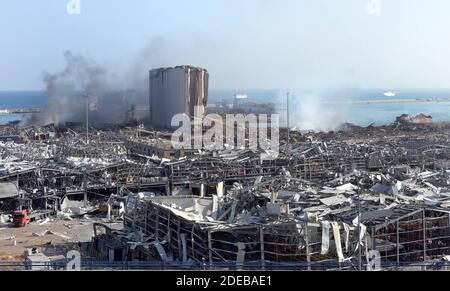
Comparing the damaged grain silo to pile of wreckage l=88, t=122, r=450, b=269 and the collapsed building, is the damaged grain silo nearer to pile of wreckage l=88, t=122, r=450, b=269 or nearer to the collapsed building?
the collapsed building

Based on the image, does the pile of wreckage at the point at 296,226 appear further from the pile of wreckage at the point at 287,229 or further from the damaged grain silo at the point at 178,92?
the damaged grain silo at the point at 178,92

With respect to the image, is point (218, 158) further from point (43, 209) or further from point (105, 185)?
point (43, 209)

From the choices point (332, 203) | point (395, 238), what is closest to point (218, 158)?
point (332, 203)

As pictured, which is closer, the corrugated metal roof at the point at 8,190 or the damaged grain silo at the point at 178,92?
the corrugated metal roof at the point at 8,190

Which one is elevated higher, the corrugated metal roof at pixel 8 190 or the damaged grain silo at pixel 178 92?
the damaged grain silo at pixel 178 92

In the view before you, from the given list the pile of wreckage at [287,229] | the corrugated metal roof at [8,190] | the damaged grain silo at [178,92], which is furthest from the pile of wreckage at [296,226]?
the damaged grain silo at [178,92]

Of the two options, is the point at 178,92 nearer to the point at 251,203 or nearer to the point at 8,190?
the point at 8,190

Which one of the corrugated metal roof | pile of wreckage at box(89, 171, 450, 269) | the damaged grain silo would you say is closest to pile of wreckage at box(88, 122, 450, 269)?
pile of wreckage at box(89, 171, 450, 269)
